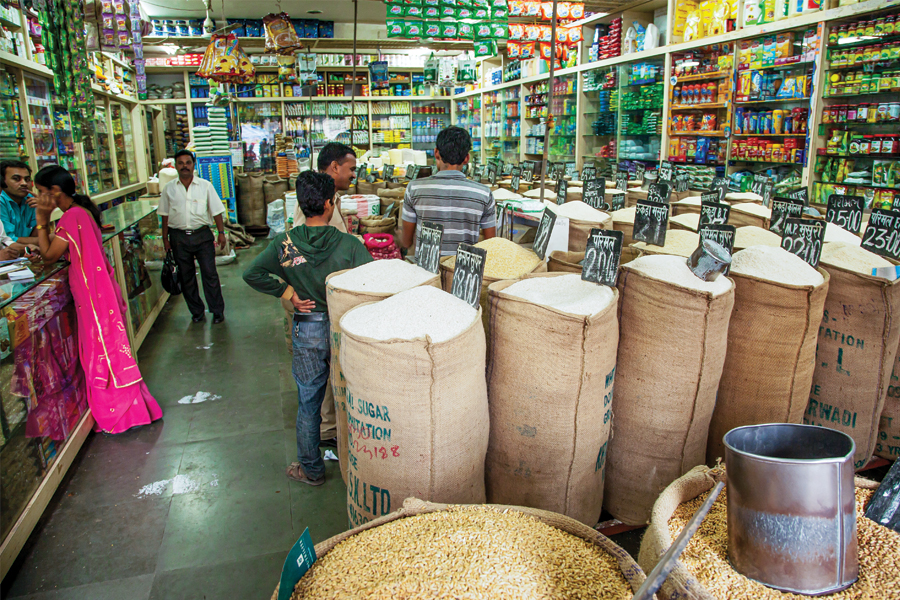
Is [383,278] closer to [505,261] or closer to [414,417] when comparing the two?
[505,261]

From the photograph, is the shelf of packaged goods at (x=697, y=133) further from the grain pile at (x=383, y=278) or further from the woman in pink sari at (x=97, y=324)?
the woman in pink sari at (x=97, y=324)

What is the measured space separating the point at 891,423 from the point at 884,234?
65 cm

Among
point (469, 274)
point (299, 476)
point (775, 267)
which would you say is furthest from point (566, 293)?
point (299, 476)

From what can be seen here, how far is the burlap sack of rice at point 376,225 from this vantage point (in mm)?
3469

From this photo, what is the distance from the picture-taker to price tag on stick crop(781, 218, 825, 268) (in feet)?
6.05

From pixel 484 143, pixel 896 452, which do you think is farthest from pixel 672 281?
pixel 484 143

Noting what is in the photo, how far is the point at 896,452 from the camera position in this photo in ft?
6.72

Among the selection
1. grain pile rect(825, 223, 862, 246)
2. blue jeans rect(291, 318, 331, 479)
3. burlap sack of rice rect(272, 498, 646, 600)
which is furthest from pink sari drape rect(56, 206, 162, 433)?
grain pile rect(825, 223, 862, 246)

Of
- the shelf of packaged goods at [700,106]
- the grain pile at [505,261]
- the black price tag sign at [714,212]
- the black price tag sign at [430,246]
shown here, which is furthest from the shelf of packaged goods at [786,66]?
the black price tag sign at [430,246]

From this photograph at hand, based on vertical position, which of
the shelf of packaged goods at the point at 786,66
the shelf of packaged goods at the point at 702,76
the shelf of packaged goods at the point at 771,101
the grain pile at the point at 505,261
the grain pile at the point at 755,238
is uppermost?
the shelf of packaged goods at the point at 702,76

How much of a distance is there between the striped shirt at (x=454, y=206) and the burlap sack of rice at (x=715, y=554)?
1700mm

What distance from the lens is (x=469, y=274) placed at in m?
1.56

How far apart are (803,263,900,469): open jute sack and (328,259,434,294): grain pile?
4.19ft

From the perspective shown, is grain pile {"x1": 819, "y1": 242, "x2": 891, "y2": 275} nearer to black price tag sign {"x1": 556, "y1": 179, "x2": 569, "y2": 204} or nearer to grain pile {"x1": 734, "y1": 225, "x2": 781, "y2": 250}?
grain pile {"x1": 734, "y1": 225, "x2": 781, "y2": 250}
